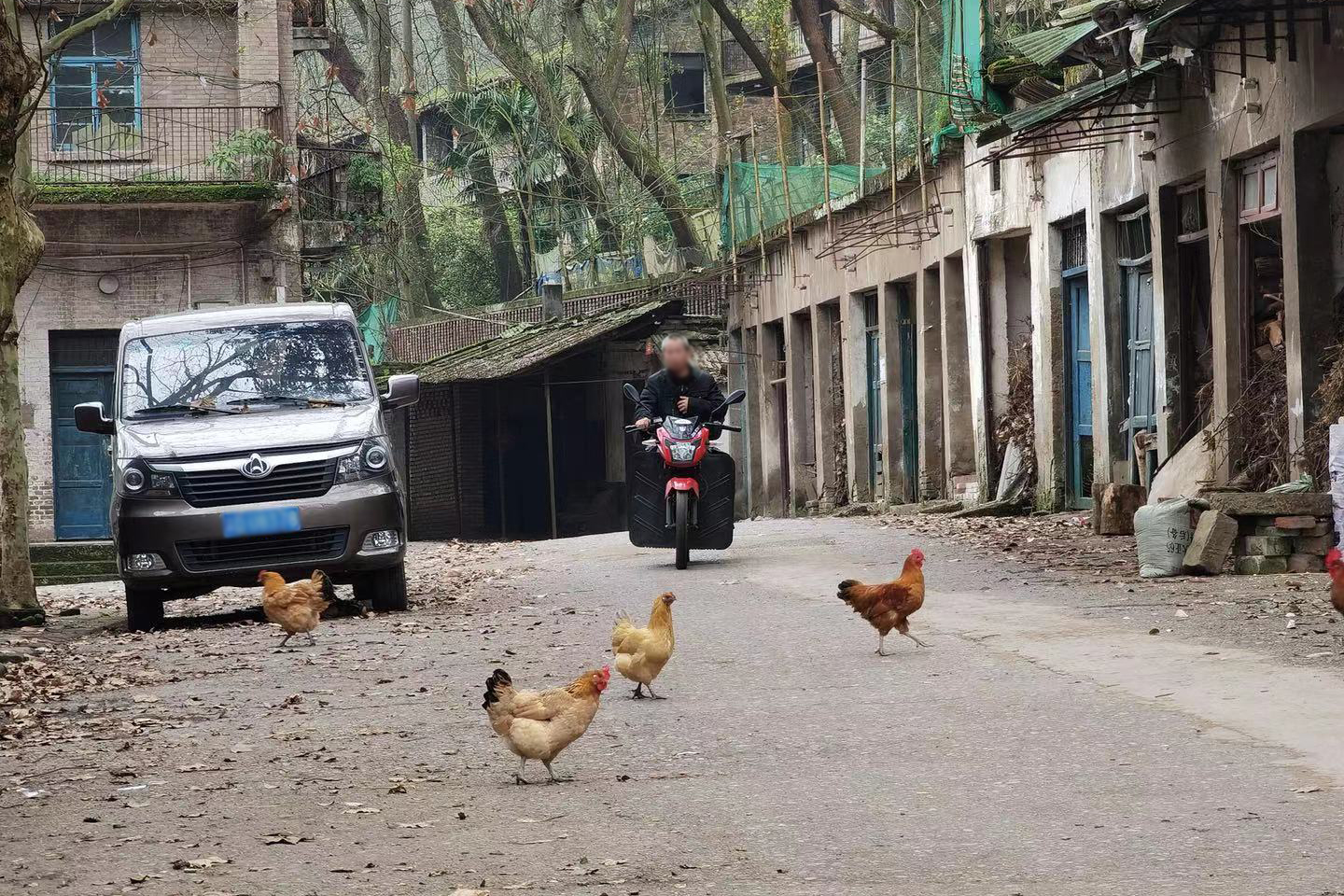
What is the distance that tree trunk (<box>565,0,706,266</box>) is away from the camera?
35062 mm

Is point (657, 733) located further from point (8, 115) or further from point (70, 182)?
point (70, 182)

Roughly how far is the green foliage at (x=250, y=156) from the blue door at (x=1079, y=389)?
12542 millimetres

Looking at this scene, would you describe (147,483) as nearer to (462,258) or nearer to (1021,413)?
(1021,413)

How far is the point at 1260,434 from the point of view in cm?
1634

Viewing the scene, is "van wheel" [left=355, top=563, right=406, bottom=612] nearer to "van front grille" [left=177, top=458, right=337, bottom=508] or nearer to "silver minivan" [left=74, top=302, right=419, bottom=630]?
"silver minivan" [left=74, top=302, right=419, bottom=630]

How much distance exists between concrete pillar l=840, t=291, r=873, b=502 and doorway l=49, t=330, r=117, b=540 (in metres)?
11.4

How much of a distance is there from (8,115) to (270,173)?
16.4m

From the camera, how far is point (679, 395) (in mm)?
16266

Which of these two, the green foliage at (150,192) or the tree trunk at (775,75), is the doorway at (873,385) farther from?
the green foliage at (150,192)

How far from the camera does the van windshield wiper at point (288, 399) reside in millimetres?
13992

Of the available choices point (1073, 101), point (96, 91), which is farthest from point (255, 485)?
point (96, 91)

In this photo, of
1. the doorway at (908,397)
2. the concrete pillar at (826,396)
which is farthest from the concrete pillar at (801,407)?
the doorway at (908,397)

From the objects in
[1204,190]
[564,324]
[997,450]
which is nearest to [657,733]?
[1204,190]

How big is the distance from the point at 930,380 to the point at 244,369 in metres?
14.5
